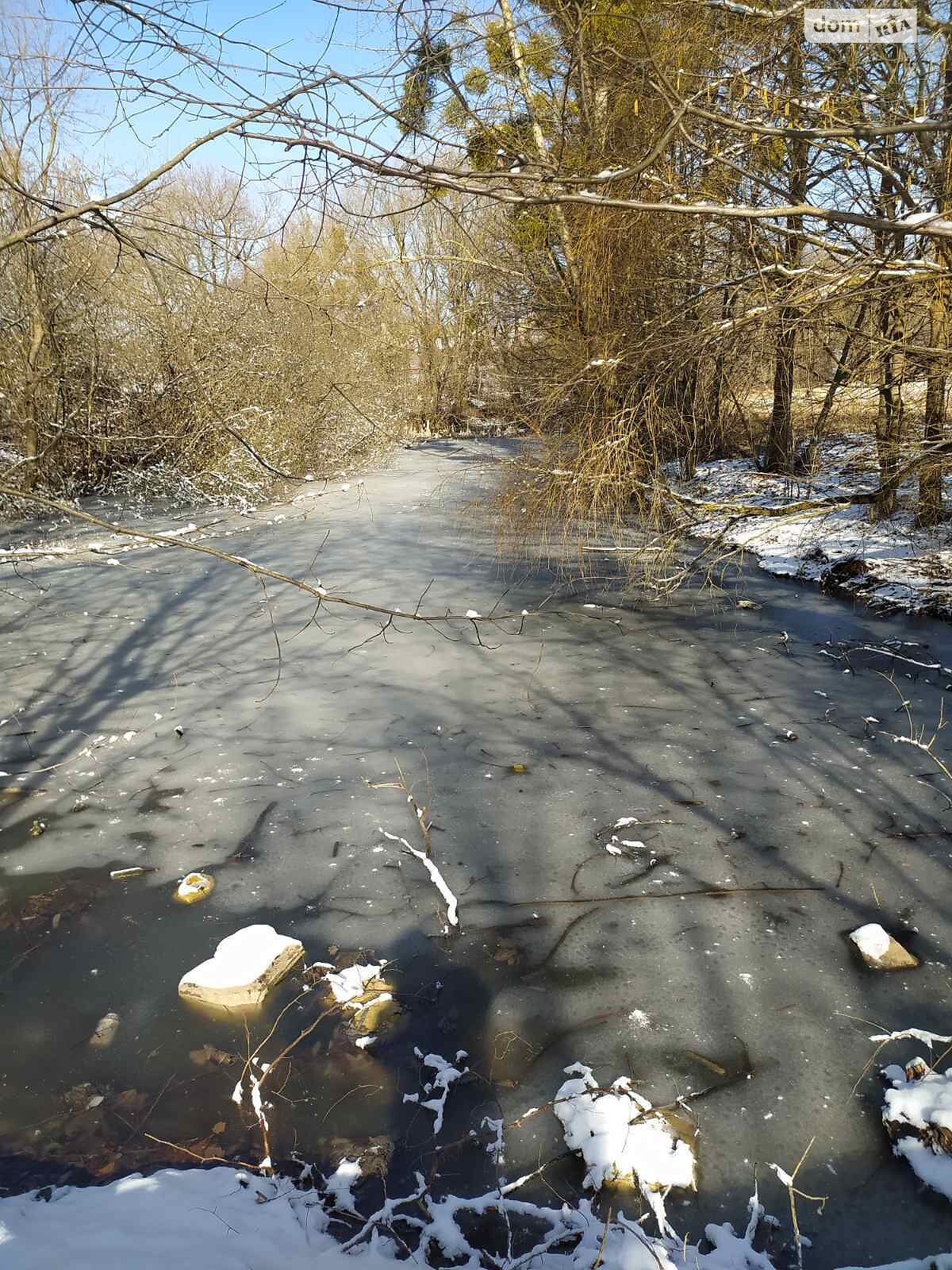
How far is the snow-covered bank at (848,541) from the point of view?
673 centimetres

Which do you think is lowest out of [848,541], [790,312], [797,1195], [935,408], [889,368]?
[797,1195]

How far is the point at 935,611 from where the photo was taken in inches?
254

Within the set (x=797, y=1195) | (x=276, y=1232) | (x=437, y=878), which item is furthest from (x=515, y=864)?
(x=276, y=1232)

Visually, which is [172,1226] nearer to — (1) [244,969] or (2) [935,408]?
(1) [244,969]

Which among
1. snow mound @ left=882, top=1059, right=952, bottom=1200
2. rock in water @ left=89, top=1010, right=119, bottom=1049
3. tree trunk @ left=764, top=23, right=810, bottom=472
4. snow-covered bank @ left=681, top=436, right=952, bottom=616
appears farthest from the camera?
snow-covered bank @ left=681, top=436, right=952, bottom=616

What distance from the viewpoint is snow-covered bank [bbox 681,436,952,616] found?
6730 millimetres

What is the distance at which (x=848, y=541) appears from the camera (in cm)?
812

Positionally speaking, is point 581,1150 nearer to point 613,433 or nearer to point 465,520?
A: point 613,433

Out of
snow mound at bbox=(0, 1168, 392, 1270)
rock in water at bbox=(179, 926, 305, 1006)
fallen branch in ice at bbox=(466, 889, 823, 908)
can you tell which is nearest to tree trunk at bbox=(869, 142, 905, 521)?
fallen branch in ice at bbox=(466, 889, 823, 908)

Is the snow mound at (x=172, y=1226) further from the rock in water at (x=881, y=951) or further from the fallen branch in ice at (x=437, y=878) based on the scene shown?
the rock in water at (x=881, y=951)

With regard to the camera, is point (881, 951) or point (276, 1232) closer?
point (276, 1232)
